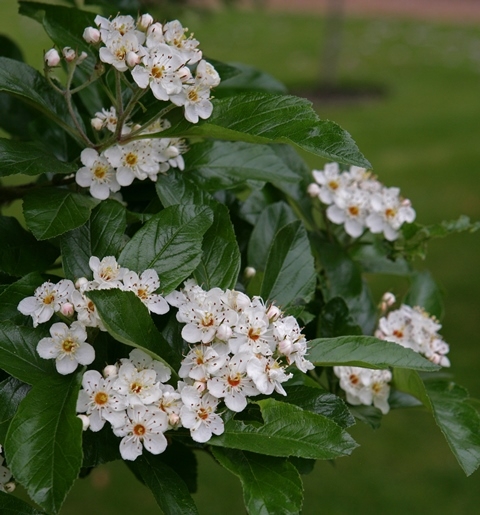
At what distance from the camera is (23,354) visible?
1.12 meters

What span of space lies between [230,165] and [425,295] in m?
0.54

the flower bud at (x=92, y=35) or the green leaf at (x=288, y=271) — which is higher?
the flower bud at (x=92, y=35)

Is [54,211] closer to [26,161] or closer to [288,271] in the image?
[26,161]

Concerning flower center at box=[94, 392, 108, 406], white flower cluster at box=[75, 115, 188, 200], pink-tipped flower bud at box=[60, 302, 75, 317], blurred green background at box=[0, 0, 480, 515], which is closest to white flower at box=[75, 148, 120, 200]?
white flower cluster at box=[75, 115, 188, 200]

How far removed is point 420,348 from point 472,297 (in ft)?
13.8

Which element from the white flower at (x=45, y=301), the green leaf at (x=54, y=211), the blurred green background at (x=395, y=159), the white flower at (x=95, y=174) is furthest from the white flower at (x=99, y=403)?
the blurred green background at (x=395, y=159)

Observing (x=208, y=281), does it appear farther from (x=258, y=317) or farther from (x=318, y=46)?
(x=318, y=46)

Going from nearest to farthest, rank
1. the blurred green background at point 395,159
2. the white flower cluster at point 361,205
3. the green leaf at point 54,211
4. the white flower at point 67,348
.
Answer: the white flower at point 67,348, the green leaf at point 54,211, the white flower cluster at point 361,205, the blurred green background at point 395,159

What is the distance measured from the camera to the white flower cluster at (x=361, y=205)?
1.65 metres

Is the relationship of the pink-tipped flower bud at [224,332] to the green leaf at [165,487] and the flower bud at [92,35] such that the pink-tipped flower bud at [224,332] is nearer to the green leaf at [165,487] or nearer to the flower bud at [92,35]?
the green leaf at [165,487]

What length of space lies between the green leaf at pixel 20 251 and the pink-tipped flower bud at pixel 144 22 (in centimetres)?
38

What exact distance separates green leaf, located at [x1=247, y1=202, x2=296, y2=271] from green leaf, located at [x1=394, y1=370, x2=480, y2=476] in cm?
31

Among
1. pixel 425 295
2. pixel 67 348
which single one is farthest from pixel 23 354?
pixel 425 295

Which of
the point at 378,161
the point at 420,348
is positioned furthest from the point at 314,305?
the point at 378,161
